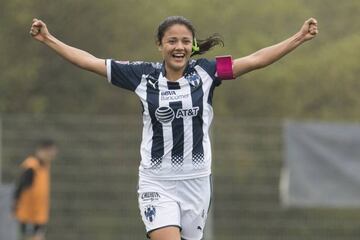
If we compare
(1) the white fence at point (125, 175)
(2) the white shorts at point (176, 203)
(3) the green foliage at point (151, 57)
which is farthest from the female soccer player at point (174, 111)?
(3) the green foliage at point (151, 57)

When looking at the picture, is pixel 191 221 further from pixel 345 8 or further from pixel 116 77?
pixel 345 8

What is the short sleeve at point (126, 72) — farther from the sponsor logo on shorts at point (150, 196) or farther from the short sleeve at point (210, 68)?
the sponsor logo on shorts at point (150, 196)

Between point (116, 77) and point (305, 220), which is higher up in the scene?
point (116, 77)

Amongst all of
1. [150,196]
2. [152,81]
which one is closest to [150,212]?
[150,196]

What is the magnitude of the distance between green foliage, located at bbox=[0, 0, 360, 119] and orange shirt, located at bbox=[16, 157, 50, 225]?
318cm

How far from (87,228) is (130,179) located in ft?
3.05

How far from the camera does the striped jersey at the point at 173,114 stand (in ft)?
25.5

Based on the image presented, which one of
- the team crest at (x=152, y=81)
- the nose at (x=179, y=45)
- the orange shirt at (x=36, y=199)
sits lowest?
the orange shirt at (x=36, y=199)

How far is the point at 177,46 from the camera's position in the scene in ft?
25.3

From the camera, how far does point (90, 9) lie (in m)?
19.6

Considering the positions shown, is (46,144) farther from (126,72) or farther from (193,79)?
(193,79)

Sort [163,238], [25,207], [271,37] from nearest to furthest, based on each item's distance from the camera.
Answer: [163,238]
[25,207]
[271,37]

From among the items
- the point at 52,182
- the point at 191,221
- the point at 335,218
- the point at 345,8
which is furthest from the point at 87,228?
the point at 191,221

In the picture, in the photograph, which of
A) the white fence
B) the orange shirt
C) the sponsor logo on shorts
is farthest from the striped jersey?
the white fence
